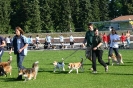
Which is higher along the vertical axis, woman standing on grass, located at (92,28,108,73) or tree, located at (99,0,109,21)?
tree, located at (99,0,109,21)

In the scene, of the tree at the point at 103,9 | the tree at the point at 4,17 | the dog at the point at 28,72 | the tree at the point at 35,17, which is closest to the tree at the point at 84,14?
the tree at the point at 103,9

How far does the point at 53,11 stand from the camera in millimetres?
71438

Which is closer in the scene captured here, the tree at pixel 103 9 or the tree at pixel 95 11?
the tree at pixel 95 11

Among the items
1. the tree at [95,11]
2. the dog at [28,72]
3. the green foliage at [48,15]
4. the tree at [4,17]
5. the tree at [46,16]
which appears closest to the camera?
the dog at [28,72]

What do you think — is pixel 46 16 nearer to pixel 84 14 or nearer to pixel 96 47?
pixel 84 14

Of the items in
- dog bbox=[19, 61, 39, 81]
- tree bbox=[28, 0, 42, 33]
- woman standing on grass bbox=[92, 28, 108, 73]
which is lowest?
dog bbox=[19, 61, 39, 81]

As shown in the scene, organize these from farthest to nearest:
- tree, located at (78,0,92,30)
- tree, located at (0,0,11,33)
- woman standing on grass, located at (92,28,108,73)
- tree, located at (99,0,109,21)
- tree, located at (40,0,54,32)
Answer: tree, located at (99,0,109,21), tree, located at (78,0,92,30), tree, located at (40,0,54,32), tree, located at (0,0,11,33), woman standing on grass, located at (92,28,108,73)

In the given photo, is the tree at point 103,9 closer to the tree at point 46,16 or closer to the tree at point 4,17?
the tree at point 46,16

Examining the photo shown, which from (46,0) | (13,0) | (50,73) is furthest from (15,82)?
(13,0)

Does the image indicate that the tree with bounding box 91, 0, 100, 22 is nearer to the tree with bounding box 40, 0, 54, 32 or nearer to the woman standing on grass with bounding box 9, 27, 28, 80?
the tree with bounding box 40, 0, 54, 32

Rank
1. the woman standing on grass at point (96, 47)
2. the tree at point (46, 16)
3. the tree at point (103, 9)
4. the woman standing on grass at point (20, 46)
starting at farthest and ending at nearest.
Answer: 1. the tree at point (103, 9)
2. the tree at point (46, 16)
3. the woman standing on grass at point (96, 47)
4. the woman standing on grass at point (20, 46)

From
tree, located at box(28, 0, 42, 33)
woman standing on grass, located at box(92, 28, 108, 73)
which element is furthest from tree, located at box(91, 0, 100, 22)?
woman standing on grass, located at box(92, 28, 108, 73)

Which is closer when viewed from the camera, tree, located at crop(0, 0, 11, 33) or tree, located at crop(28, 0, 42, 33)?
tree, located at crop(0, 0, 11, 33)

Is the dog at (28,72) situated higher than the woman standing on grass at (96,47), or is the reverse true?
the woman standing on grass at (96,47)
